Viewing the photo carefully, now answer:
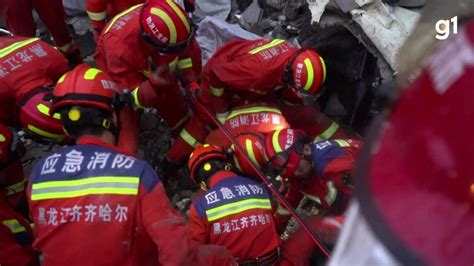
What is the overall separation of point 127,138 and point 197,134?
56 centimetres

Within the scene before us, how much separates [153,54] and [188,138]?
68 centimetres

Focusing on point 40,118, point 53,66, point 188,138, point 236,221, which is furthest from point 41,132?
point 236,221

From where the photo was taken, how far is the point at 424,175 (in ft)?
2.85

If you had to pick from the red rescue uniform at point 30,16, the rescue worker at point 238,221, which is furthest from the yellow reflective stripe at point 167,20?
the red rescue uniform at point 30,16

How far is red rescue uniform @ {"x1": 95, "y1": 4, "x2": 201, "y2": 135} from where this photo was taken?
412 cm

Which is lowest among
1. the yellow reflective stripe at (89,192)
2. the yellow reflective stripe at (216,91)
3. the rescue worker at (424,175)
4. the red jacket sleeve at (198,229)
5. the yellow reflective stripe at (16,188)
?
the yellow reflective stripe at (16,188)

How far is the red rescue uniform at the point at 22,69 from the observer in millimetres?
3938

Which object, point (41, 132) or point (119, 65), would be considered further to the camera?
point (119, 65)

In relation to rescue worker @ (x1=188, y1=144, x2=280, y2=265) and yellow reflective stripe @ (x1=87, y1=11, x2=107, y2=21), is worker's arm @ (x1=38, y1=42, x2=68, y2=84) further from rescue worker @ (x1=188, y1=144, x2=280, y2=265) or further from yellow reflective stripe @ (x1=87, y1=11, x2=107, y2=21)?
rescue worker @ (x1=188, y1=144, x2=280, y2=265)

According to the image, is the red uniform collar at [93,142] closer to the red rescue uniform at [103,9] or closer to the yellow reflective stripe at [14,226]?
the yellow reflective stripe at [14,226]

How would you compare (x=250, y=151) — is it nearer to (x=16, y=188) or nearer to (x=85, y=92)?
(x=85, y=92)

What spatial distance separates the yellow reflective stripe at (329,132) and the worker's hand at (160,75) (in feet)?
3.93

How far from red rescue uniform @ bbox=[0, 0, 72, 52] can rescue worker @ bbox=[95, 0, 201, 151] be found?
2.75 feet

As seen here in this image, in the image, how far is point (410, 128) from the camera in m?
0.88
